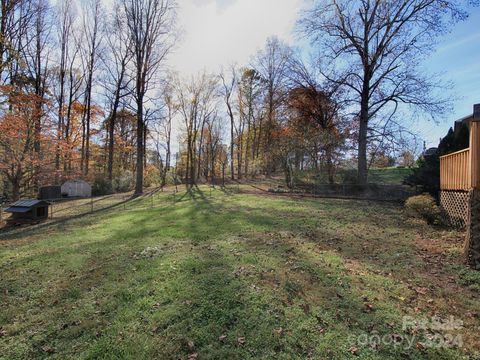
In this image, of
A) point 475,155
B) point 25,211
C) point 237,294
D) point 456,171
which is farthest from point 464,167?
point 25,211

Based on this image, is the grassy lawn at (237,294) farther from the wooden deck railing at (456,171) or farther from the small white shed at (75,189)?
the small white shed at (75,189)

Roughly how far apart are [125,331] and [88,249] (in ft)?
12.5

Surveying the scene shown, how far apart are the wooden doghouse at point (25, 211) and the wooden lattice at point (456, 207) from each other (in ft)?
46.4

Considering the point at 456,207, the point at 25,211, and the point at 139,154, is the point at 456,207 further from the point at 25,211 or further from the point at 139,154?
the point at 139,154

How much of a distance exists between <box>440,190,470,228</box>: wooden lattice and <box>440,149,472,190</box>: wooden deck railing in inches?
8.5

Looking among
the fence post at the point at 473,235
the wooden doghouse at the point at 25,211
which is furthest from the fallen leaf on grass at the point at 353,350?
the wooden doghouse at the point at 25,211

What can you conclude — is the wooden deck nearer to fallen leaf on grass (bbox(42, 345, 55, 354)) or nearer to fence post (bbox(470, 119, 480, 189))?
fence post (bbox(470, 119, 480, 189))

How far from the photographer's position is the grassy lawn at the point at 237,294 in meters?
3.02

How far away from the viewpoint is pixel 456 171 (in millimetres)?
7754

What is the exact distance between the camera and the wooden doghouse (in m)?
10.3

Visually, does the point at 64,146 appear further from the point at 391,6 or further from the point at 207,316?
the point at 391,6

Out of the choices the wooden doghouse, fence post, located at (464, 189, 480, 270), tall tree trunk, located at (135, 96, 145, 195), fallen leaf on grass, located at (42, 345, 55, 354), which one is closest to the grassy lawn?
fallen leaf on grass, located at (42, 345, 55, 354)

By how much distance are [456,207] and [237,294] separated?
7.34 m

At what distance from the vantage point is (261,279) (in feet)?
14.5
